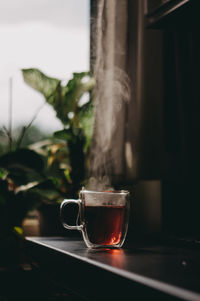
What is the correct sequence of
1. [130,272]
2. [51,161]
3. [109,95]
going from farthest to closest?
[51,161] < [109,95] < [130,272]

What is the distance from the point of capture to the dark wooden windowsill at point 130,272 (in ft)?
1.48

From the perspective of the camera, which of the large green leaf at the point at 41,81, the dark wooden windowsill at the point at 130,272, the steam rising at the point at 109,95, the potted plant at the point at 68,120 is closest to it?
the dark wooden windowsill at the point at 130,272

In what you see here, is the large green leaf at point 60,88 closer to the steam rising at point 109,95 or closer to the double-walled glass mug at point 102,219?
the steam rising at point 109,95

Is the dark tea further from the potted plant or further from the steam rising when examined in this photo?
the potted plant

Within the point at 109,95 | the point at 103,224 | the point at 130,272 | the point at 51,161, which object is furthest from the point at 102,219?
the point at 51,161

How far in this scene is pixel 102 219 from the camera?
87 cm

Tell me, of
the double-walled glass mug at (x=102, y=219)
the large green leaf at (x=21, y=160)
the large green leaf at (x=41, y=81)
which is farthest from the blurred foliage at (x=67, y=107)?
the double-walled glass mug at (x=102, y=219)

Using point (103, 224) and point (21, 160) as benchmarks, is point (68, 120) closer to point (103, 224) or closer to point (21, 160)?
point (21, 160)

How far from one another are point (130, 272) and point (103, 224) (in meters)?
0.34

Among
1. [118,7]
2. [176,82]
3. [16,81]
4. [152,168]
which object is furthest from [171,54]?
[16,81]

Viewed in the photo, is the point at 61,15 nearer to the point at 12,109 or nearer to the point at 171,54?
the point at 12,109

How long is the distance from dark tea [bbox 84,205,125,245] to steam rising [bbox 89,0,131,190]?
773 mm

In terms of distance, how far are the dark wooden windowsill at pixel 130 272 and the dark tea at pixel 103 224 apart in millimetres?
44

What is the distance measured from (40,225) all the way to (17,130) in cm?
61
